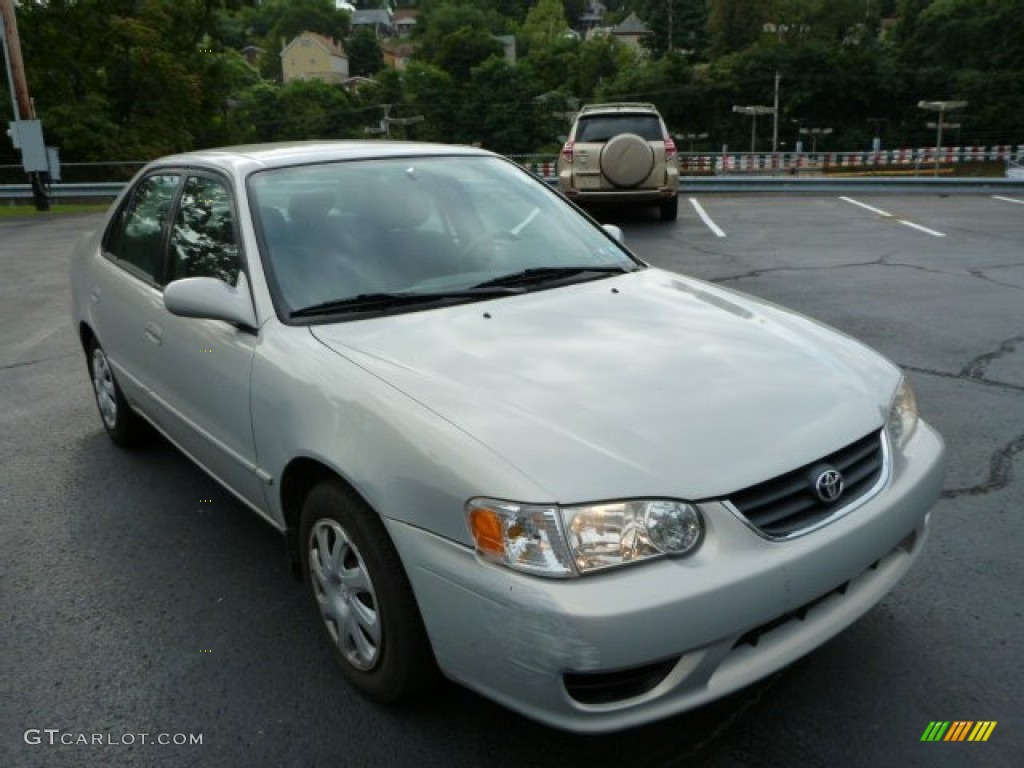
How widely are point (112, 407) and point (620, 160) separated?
9.31 m

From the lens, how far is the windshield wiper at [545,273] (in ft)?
11.0

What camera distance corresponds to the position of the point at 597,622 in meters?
2.01

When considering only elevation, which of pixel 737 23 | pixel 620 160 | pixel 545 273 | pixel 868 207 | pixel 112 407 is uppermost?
pixel 737 23

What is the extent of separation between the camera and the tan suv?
12.7 metres

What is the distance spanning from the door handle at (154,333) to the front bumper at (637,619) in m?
1.85

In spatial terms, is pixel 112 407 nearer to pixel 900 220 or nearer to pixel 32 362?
pixel 32 362

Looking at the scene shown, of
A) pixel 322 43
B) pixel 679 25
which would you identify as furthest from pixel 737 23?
pixel 322 43

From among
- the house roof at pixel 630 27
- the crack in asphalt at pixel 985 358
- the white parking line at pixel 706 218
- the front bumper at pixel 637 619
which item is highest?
the house roof at pixel 630 27

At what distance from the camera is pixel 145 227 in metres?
4.17

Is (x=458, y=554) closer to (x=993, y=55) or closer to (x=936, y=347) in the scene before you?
(x=936, y=347)

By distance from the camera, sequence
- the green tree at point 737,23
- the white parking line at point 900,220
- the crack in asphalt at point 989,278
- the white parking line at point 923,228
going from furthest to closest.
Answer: the green tree at point 737,23, the white parking line at point 900,220, the white parking line at point 923,228, the crack in asphalt at point 989,278

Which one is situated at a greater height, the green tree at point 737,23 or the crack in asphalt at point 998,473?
the green tree at point 737,23

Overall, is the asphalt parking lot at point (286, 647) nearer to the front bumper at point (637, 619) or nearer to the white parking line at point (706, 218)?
the front bumper at point (637, 619)

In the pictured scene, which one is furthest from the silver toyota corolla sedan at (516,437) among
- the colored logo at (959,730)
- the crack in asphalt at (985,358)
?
the crack in asphalt at (985,358)
